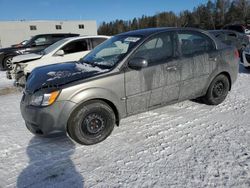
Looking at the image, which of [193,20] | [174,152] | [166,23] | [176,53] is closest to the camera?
[174,152]

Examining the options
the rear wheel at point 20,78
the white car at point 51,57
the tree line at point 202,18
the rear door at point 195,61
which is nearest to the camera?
the rear door at point 195,61

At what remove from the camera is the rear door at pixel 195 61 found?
4.02 metres

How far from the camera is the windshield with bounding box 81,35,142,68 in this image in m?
3.60

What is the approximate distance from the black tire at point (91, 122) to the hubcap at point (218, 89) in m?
2.38

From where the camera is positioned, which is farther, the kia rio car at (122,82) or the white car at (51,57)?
the white car at (51,57)

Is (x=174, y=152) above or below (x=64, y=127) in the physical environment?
below

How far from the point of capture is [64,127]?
313 centimetres

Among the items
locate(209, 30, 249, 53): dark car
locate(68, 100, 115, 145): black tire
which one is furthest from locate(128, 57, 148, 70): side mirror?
locate(209, 30, 249, 53): dark car

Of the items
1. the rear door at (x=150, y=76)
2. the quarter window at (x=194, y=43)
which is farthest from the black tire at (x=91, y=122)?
the quarter window at (x=194, y=43)

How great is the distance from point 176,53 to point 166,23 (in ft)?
214

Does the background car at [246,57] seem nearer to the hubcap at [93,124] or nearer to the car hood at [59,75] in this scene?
the car hood at [59,75]

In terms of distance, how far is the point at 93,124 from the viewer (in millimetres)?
3352

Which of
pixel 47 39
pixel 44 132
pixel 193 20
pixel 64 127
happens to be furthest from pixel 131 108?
pixel 193 20

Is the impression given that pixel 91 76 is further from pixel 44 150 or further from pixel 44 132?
pixel 44 150
